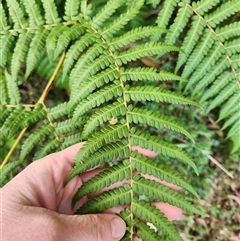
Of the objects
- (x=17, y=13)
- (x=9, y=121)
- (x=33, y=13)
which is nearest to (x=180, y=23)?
(x=33, y=13)

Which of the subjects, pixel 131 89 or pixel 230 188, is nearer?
pixel 131 89

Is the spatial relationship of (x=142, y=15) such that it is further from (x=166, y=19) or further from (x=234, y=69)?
(x=234, y=69)

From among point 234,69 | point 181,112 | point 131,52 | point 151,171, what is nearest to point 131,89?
point 131,52

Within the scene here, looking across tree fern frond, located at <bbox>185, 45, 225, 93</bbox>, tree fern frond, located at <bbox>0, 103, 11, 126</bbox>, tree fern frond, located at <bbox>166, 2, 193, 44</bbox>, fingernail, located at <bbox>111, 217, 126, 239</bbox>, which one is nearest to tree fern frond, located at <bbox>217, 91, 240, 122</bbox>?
tree fern frond, located at <bbox>185, 45, 225, 93</bbox>

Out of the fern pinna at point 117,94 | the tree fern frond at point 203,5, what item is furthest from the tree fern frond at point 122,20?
the tree fern frond at point 203,5

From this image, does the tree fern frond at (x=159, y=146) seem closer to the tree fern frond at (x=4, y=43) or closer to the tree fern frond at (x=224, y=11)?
the tree fern frond at (x=224, y=11)

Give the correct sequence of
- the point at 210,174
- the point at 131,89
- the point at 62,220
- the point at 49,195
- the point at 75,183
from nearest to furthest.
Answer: the point at 62,220, the point at 131,89, the point at 49,195, the point at 75,183, the point at 210,174

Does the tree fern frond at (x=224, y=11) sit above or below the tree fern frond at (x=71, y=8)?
above
